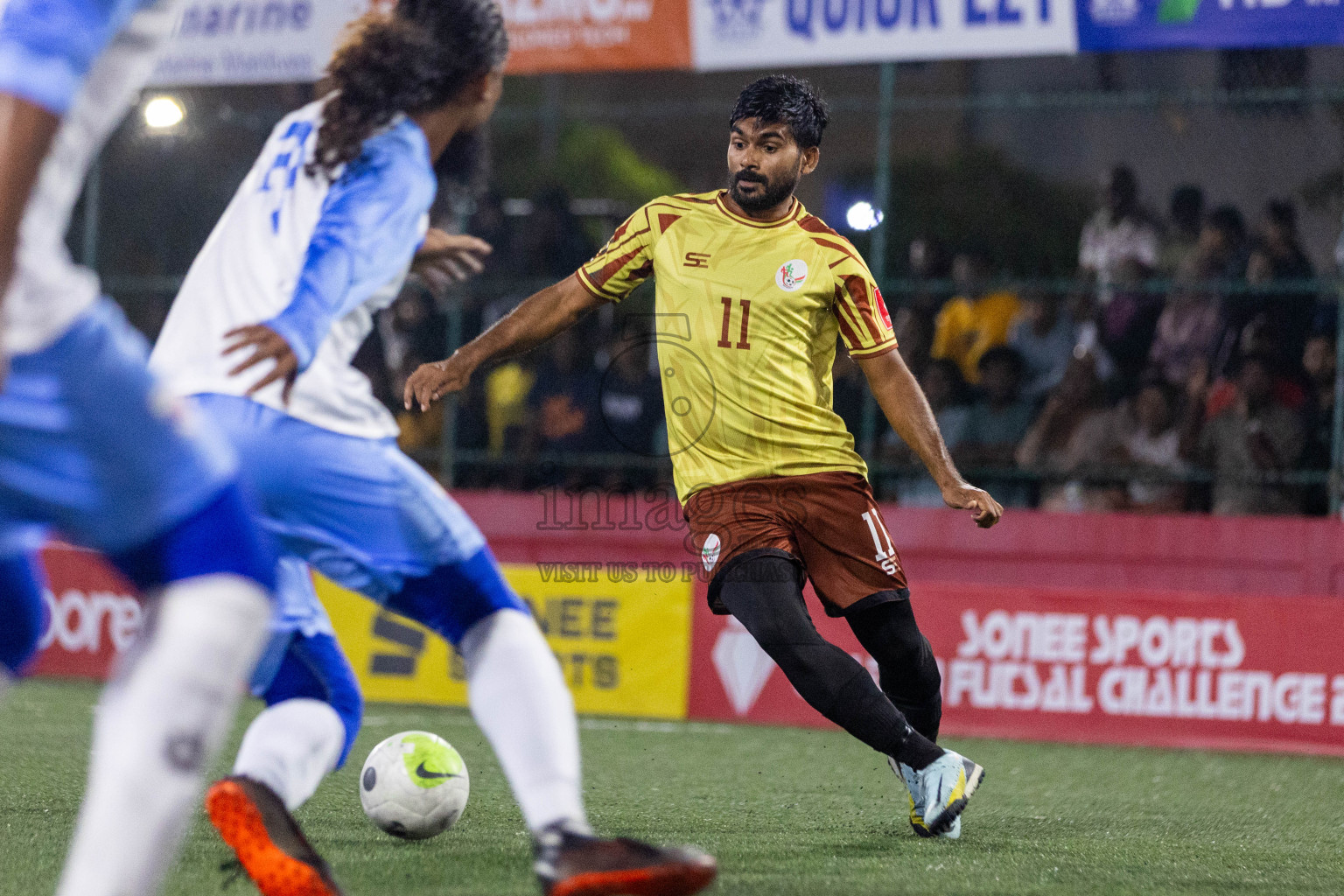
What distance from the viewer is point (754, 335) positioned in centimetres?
503

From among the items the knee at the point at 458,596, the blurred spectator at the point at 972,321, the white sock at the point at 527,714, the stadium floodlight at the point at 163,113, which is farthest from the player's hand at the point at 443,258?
the stadium floodlight at the point at 163,113

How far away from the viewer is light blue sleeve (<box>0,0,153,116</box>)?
7.44ft

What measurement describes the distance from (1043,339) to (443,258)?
6.68 metres

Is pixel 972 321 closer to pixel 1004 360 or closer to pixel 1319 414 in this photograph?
pixel 1004 360

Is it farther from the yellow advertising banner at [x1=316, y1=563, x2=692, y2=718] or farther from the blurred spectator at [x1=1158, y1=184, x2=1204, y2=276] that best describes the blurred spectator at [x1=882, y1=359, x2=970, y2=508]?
the yellow advertising banner at [x1=316, y1=563, x2=692, y2=718]

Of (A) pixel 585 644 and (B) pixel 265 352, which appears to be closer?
(B) pixel 265 352

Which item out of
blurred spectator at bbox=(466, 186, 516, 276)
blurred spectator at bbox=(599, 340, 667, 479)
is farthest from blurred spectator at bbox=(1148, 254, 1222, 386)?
blurred spectator at bbox=(466, 186, 516, 276)

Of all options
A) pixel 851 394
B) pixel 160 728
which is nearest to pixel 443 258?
pixel 160 728

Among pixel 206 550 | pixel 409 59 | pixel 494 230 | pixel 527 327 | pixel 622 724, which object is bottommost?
pixel 622 724

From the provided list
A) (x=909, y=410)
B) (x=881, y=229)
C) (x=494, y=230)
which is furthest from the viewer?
(x=494, y=230)

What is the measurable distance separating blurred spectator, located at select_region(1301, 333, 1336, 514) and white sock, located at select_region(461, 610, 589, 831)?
681 centimetres

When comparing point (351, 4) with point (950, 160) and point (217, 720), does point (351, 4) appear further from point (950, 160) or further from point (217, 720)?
point (217, 720)

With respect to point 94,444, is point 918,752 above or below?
below

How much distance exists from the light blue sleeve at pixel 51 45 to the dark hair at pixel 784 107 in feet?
9.43
